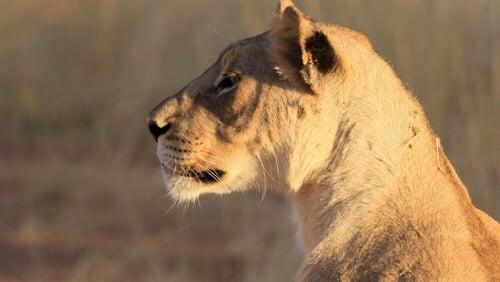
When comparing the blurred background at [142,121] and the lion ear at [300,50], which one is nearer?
the lion ear at [300,50]

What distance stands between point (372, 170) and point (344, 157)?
8 centimetres

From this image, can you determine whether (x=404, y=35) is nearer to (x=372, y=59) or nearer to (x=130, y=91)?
(x=130, y=91)

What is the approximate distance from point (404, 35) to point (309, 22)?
389 centimetres

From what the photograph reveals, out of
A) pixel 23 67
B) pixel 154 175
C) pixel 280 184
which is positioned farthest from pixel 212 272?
pixel 280 184

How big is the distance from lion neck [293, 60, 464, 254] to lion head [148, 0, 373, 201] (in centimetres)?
5

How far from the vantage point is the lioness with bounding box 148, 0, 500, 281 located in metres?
3.60

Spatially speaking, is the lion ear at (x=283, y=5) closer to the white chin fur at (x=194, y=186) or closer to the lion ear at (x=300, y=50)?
the lion ear at (x=300, y=50)

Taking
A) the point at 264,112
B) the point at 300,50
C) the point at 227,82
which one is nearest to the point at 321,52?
the point at 300,50

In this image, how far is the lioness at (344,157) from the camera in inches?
142

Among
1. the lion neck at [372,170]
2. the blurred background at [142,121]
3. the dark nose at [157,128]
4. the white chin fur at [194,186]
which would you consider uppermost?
the lion neck at [372,170]

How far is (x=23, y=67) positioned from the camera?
8914 mm

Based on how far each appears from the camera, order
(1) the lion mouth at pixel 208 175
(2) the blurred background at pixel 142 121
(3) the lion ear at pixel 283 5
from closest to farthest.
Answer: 1. (3) the lion ear at pixel 283 5
2. (1) the lion mouth at pixel 208 175
3. (2) the blurred background at pixel 142 121

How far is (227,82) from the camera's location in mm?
4016

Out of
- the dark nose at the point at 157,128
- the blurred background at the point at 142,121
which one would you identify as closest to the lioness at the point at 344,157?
the dark nose at the point at 157,128
